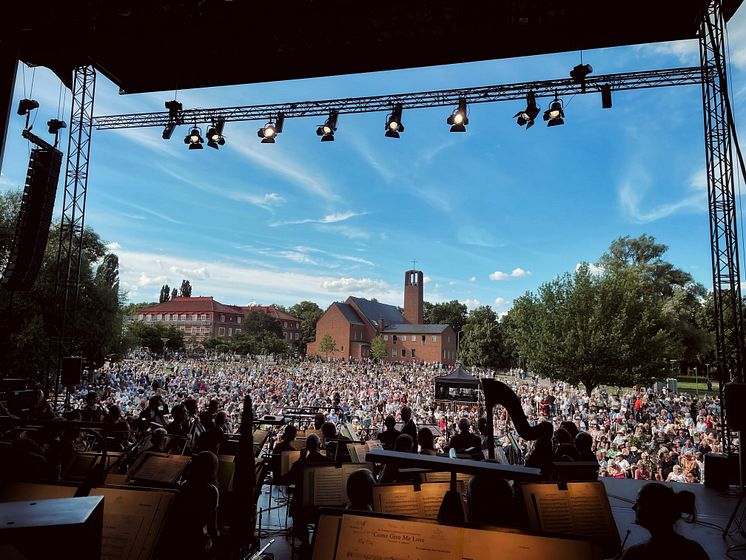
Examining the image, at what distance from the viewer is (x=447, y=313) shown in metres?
75.2

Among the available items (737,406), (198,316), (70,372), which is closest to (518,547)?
(737,406)

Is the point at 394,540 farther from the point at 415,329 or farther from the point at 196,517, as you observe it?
the point at 415,329

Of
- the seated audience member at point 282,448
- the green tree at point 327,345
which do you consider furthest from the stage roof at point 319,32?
the green tree at point 327,345

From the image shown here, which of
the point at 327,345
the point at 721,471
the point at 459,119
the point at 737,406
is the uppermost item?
the point at 459,119

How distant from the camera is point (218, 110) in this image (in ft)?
33.0

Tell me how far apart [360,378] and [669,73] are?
2620 cm

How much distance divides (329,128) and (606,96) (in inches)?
214

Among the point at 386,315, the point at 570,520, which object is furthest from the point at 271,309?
the point at 570,520

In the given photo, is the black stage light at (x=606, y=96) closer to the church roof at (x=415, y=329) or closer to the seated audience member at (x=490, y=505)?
the seated audience member at (x=490, y=505)

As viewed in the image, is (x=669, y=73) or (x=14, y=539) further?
(x=669, y=73)

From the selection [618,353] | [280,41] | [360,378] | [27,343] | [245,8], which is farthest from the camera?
[360,378]

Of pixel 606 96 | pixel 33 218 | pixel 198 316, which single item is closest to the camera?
pixel 33 218

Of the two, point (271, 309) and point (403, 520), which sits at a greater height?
point (271, 309)

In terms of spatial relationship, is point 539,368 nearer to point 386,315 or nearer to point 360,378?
point 360,378
